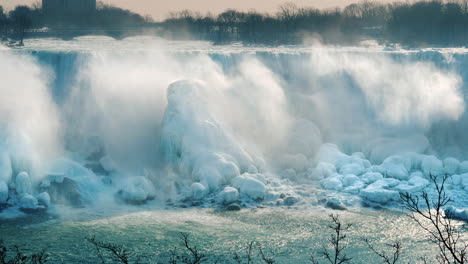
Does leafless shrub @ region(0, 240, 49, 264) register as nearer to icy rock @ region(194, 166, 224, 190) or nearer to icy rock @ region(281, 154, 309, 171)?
icy rock @ region(194, 166, 224, 190)

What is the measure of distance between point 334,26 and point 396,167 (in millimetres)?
28680

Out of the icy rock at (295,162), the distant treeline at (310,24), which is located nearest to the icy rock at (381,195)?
the icy rock at (295,162)

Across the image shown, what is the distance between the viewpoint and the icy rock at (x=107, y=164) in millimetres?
18562

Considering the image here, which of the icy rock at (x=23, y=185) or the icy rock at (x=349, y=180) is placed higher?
the icy rock at (x=23, y=185)

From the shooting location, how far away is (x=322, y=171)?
740 inches

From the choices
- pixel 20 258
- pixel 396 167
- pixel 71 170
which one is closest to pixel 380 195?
pixel 396 167

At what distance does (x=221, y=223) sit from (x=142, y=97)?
26.2 ft

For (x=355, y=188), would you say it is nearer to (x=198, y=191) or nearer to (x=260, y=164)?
(x=260, y=164)

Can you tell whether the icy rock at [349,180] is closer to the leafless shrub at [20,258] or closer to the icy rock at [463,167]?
the icy rock at [463,167]

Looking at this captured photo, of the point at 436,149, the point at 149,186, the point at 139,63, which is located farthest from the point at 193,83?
the point at 436,149

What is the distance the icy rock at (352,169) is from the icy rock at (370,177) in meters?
0.34

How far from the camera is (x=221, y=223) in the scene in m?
14.6

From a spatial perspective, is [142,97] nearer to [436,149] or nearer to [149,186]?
[149,186]

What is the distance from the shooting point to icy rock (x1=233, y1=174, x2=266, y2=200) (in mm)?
16688
